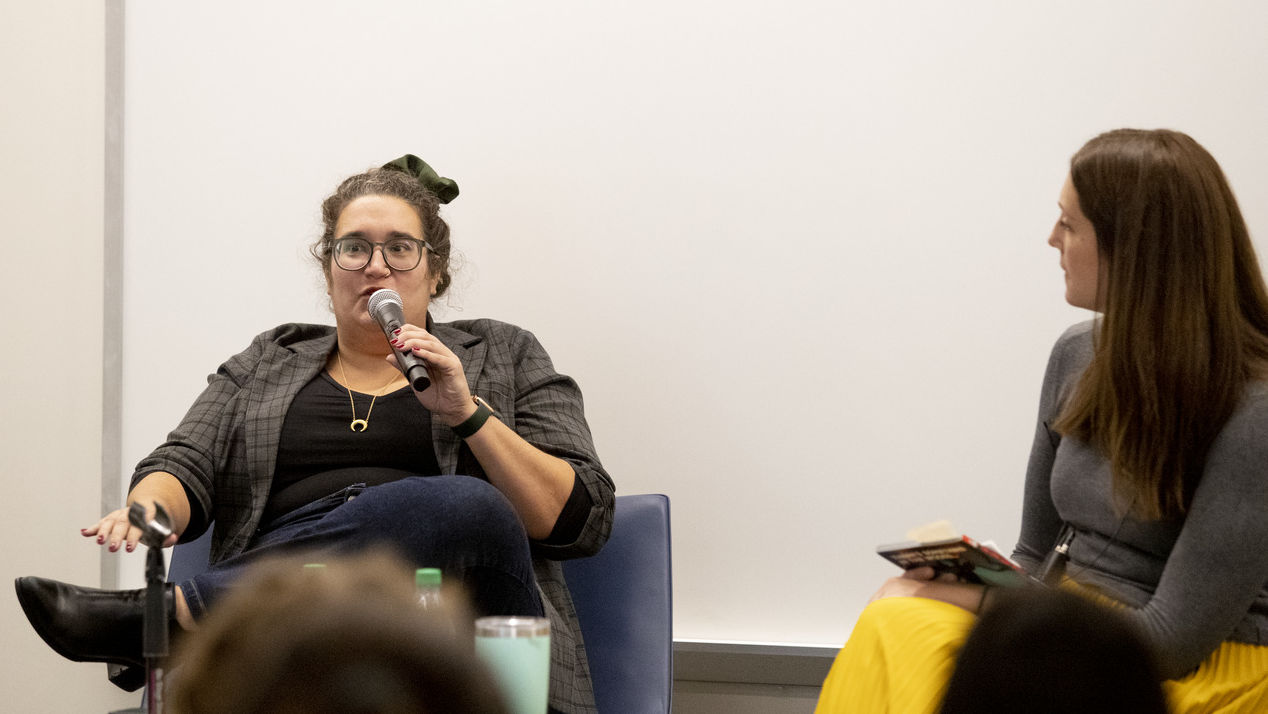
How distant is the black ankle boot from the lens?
145 centimetres

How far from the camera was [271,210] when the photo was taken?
8.02ft

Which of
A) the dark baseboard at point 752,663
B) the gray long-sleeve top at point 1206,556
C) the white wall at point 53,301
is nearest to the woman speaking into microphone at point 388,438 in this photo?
the dark baseboard at point 752,663

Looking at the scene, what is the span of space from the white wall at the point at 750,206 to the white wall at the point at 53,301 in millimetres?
229

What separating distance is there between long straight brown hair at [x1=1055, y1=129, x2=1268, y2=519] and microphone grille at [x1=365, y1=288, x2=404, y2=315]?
1.10 m

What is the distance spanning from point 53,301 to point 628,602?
150 cm

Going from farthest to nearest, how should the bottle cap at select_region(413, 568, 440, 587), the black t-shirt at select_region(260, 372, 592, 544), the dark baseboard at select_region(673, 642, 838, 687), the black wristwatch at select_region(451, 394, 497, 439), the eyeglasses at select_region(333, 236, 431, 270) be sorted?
the dark baseboard at select_region(673, 642, 838, 687) → the eyeglasses at select_region(333, 236, 431, 270) → the black t-shirt at select_region(260, 372, 592, 544) → the black wristwatch at select_region(451, 394, 497, 439) → the bottle cap at select_region(413, 568, 440, 587)

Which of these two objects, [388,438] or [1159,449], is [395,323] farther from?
[1159,449]

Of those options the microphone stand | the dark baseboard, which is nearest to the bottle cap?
the microphone stand

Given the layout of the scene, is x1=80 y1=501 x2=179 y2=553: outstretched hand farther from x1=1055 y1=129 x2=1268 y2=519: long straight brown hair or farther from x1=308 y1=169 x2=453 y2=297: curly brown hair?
x1=1055 y1=129 x2=1268 y2=519: long straight brown hair

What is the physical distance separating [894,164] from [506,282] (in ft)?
2.68

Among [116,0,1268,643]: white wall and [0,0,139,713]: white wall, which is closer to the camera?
[116,0,1268,643]: white wall

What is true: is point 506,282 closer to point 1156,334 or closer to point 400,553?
point 400,553

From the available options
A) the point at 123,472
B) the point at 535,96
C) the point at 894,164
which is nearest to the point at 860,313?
the point at 894,164

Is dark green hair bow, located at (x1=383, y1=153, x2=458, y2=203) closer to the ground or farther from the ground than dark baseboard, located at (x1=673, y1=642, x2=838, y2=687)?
farther from the ground
